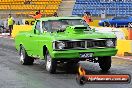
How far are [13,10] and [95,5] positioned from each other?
9758 millimetres

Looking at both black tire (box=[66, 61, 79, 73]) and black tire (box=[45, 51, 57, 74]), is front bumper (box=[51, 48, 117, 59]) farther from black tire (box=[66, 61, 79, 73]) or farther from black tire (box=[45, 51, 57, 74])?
black tire (box=[66, 61, 79, 73])

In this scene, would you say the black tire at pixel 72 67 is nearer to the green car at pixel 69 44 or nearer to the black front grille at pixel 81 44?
the green car at pixel 69 44

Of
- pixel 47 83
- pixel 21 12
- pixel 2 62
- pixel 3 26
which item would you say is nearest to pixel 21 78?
pixel 47 83

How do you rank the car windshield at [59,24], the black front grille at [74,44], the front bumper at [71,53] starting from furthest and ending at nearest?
1. the car windshield at [59,24]
2. the black front grille at [74,44]
3. the front bumper at [71,53]

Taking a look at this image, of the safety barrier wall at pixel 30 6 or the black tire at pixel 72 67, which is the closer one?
the black tire at pixel 72 67

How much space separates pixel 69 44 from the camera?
1170cm

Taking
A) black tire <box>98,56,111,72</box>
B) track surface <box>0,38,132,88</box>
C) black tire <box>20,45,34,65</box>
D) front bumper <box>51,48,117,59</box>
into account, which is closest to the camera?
track surface <box>0,38,132,88</box>

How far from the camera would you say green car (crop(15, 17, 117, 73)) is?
38.0 feet

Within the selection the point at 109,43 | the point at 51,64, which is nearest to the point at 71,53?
the point at 51,64

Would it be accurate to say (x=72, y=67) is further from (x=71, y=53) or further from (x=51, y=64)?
(x=71, y=53)

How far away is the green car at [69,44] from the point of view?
11594 mm

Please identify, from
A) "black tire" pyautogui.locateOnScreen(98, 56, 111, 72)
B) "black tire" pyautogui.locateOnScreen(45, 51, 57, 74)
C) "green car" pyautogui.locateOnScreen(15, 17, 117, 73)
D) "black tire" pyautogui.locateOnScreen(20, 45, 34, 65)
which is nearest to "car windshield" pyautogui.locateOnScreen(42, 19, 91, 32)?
"green car" pyautogui.locateOnScreen(15, 17, 117, 73)

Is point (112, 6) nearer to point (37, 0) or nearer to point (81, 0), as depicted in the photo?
point (81, 0)

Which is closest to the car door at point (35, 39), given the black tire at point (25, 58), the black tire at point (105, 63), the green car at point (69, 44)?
the green car at point (69, 44)
